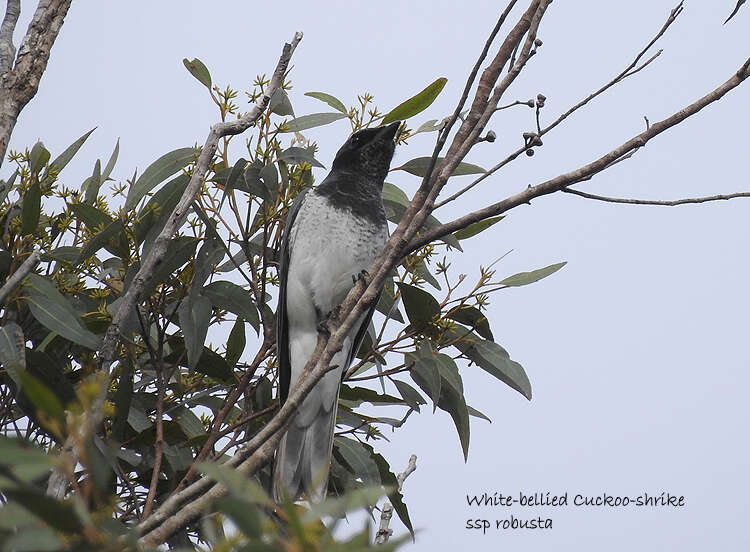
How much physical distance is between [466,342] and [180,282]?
2.59 feet

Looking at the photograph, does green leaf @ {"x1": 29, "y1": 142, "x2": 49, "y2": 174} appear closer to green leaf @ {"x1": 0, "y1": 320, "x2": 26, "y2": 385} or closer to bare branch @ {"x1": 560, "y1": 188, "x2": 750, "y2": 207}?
green leaf @ {"x1": 0, "y1": 320, "x2": 26, "y2": 385}

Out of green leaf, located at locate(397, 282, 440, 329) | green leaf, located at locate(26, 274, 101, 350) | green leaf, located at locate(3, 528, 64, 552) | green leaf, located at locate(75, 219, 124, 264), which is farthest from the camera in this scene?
green leaf, located at locate(397, 282, 440, 329)

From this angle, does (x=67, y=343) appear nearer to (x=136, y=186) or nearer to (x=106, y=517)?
(x=136, y=186)

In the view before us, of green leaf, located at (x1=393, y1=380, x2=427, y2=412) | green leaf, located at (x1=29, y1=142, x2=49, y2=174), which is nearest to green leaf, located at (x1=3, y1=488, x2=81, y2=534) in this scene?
green leaf, located at (x1=29, y1=142, x2=49, y2=174)

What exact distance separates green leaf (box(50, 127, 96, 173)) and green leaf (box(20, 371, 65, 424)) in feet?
5.75

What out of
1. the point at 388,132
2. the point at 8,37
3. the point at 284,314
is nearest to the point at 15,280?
the point at 8,37

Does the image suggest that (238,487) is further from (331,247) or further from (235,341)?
(331,247)

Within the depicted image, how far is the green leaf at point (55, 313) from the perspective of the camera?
80.6 inches

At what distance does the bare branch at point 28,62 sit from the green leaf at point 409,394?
1.21 meters

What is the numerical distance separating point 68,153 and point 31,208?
0.41m

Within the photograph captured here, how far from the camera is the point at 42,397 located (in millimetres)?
760

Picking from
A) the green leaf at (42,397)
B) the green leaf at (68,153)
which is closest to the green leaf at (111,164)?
the green leaf at (68,153)

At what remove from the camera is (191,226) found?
7.97ft

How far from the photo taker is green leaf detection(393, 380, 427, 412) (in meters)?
2.54
